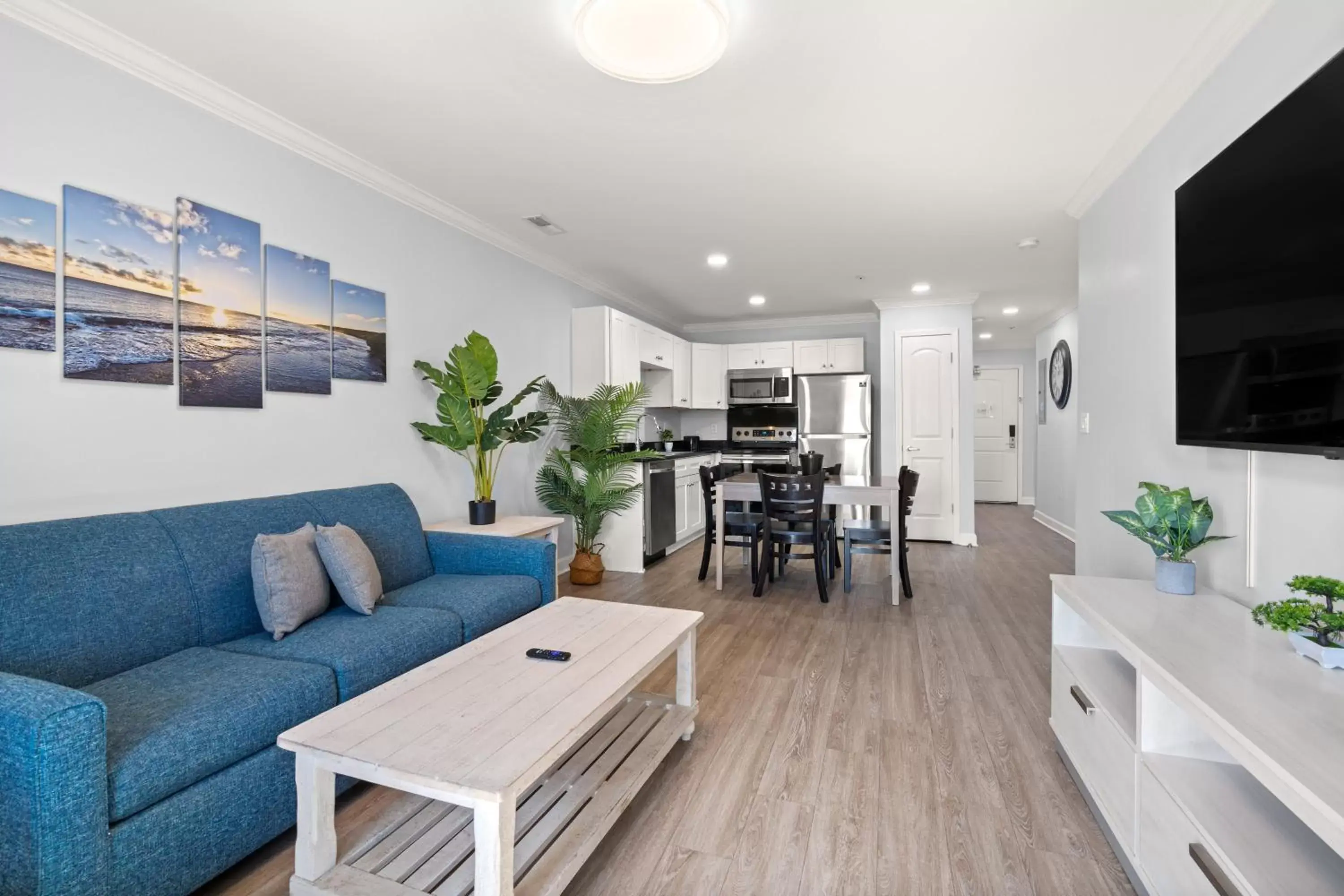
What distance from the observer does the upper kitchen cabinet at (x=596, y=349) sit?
4.93 meters

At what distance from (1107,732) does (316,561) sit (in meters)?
2.61

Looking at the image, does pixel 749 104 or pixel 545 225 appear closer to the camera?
pixel 749 104

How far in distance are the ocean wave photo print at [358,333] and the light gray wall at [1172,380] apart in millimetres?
3541

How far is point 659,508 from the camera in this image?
17.1ft

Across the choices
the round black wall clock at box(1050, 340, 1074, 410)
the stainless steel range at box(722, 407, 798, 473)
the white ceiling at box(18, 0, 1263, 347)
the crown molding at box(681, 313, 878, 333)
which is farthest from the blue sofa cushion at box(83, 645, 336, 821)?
the round black wall clock at box(1050, 340, 1074, 410)

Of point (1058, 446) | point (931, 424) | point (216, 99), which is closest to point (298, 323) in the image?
point (216, 99)

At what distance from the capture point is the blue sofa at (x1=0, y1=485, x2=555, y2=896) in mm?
1182

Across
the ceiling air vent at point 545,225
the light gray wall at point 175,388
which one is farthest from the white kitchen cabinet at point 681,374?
the light gray wall at point 175,388

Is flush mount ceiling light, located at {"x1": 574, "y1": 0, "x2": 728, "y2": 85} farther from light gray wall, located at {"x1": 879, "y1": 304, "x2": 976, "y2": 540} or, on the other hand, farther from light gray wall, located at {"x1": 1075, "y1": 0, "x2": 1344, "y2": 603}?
light gray wall, located at {"x1": 879, "y1": 304, "x2": 976, "y2": 540}

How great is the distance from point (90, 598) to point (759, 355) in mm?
5992

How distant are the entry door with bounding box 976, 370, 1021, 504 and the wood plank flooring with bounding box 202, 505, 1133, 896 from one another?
6.02 meters

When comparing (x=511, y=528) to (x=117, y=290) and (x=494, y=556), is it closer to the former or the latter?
(x=494, y=556)

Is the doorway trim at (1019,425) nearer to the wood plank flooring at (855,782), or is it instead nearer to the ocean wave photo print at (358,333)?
the wood plank flooring at (855,782)

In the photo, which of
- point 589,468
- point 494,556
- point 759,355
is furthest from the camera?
point 759,355
